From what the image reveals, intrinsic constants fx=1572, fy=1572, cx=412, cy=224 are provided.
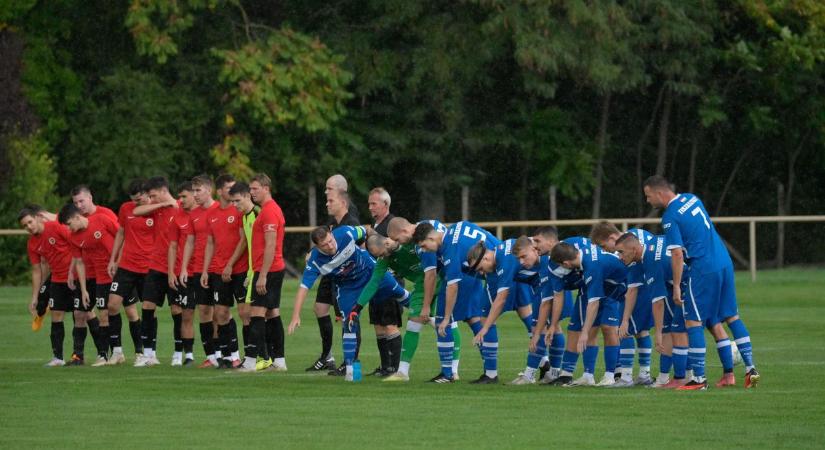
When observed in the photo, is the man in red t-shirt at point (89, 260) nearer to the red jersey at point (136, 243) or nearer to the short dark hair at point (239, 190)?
the red jersey at point (136, 243)

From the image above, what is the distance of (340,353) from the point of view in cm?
1891

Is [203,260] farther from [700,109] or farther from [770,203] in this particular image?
[770,203]

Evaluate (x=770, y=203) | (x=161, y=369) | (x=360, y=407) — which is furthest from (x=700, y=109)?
(x=360, y=407)

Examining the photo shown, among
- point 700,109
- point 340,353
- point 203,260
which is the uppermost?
point 700,109

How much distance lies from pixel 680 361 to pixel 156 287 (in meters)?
6.11

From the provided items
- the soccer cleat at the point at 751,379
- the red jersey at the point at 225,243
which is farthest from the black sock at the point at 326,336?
the soccer cleat at the point at 751,379

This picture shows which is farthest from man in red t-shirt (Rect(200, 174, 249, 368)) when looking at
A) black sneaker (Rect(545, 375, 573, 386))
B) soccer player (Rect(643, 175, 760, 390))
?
soccer player (Rect(643, 175, 760, 390))

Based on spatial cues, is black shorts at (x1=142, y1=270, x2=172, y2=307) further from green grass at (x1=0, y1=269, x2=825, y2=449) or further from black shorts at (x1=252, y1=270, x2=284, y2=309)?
black shorts at (x1=252, y1=270, x2=284, y2=309)

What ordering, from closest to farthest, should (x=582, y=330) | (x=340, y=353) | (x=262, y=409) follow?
1. (x=262, y=409)
2. (x=582, y=330)
3. (x=340, y=353)

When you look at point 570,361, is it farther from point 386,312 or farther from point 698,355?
point 386,312

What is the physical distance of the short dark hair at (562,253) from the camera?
14078 mm

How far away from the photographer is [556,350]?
49.5 ft

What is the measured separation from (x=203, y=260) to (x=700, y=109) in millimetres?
23734

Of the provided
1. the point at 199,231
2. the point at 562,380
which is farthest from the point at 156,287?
the point at 562,380
